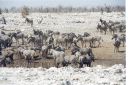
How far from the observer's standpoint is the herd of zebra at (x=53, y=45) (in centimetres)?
491

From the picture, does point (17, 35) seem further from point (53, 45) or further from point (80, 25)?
point (80, 25)

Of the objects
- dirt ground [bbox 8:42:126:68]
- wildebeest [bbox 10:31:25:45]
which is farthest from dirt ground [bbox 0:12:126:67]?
wildebeest [bbox 10:31:25:45]

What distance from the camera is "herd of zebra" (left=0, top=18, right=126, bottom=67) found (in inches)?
193

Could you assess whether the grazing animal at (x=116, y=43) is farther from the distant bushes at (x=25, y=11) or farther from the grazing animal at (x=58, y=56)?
the distant bushes at (x=25, y=11)

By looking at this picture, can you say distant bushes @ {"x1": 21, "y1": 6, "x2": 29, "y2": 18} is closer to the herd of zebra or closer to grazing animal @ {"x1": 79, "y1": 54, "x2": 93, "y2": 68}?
the herd of zebra

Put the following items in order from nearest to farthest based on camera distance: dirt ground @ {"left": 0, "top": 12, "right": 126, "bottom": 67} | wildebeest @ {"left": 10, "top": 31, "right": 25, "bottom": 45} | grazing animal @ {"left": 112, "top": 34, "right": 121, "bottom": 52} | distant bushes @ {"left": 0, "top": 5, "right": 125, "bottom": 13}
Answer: grazing animal @ {"left": 112, "top": 34, "right": 121, "bottom": 52}, distant bushes @ {"left": 0, "top": 5, "right": 125, "bottom": 13}, dirt ground @ {"left": 0, "top": 12, "right": 126, "bottom": 67}, wildebeest @ {"left": 10, "top": 31, "right": 25, "bottom": 45}

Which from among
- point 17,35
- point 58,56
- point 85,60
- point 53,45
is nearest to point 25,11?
point 17,35

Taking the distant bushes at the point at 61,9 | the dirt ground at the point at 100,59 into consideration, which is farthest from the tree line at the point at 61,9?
the dirt ground at the point at 100,59

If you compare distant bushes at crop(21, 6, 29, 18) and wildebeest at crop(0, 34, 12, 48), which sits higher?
distant bushes at crop(21, 6, 29, 18)

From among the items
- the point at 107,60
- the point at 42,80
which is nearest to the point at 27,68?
the point at 42,80

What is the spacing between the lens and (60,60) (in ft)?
16.1

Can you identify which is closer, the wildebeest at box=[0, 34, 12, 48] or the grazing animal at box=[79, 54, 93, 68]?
the grazing animal at box=[79, 54, 93, 68]

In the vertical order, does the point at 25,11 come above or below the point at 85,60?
above

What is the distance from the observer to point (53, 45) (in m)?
5.11
